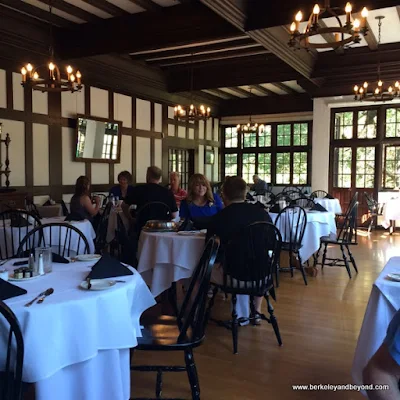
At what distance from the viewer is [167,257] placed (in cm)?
363

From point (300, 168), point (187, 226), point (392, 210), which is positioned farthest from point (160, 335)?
point (300, 168)

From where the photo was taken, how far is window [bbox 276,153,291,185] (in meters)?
12.6

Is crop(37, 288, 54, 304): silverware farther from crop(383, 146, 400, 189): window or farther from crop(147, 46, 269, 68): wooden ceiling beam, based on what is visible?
crop(383, 146, 400, 189): window

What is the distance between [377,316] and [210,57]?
23.6 feet

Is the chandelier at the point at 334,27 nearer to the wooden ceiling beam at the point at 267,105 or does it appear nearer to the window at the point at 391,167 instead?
the window at the point at 391,167

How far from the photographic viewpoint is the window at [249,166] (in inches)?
517

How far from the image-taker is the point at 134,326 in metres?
2.23

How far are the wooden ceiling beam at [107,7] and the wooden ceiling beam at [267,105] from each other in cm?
661

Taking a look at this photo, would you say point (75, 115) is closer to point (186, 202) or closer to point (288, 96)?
point (186, 202)

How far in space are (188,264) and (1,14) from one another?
16.4 feet

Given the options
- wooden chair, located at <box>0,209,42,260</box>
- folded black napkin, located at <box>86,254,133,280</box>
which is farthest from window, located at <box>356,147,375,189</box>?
folded black napkin, located at <box>86,254,133,280</box>

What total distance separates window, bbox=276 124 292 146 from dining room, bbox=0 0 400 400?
4cm

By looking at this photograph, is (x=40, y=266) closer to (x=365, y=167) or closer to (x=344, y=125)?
(x=365, y=167)

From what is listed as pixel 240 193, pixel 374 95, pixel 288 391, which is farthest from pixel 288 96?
pixel 288 391
